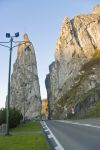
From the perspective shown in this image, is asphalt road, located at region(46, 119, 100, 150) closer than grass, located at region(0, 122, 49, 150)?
Yes

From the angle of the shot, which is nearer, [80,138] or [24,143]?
[24,143]

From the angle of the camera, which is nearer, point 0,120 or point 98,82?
Result: point 0,120

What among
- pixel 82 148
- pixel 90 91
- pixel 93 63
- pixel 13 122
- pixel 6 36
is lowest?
pixel 82 148

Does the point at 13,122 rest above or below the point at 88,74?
below

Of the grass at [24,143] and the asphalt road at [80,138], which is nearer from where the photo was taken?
the asphalt road at [80,138]

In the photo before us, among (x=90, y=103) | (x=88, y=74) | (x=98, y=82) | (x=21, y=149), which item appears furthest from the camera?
(x=88, y=74)

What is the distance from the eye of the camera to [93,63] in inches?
7835

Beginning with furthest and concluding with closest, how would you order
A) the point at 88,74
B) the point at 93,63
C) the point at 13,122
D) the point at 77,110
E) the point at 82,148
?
1. the point at 93,63
2. the point at 88,74
3. the point at 77,110
4. the point at 13,122
5. the point at 82,148

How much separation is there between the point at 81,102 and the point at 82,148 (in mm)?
132743

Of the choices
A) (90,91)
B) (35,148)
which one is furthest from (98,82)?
(35,148)

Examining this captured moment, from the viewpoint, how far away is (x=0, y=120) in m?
61.1

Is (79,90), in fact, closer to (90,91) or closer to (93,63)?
(90,91)

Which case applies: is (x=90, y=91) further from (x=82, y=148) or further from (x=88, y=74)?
(x=82, y=148)

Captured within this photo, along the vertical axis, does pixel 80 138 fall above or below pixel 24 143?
above
